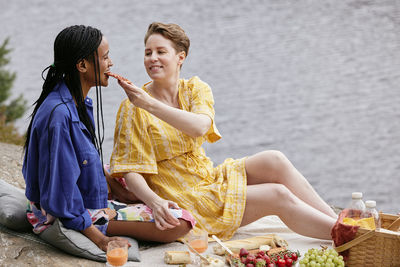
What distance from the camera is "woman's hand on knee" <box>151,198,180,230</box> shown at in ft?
9.53

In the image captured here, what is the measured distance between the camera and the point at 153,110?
113 inches

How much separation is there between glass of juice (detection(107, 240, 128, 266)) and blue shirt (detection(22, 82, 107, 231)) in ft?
0.61

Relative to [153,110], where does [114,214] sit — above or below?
below

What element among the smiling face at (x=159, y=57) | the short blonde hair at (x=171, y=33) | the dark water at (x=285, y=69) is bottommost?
the dark water at (x=285, y=69)

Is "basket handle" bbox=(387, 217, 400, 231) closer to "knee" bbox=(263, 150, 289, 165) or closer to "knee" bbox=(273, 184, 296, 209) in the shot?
"knee" bbox=(273, 184, 296, 209)

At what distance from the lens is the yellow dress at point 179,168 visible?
10.1ft

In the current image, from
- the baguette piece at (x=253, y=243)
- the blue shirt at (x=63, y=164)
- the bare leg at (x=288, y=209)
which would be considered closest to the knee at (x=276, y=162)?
the bare leg at (x=288, y=209)

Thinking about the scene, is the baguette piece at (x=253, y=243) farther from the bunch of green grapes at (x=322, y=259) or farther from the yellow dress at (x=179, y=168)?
the bunch of green grapes at (x=322, y=259)

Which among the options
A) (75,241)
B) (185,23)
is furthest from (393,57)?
(75,241)

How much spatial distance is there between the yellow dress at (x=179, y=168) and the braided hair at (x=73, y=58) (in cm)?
32

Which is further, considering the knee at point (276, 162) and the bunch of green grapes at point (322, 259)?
the knee at point (276, 162)

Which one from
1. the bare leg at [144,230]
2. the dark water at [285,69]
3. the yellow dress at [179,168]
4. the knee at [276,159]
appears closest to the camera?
the bare leg at [144,230]

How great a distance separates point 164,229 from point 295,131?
614cm

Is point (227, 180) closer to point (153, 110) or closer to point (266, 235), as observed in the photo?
point (266, 235)
